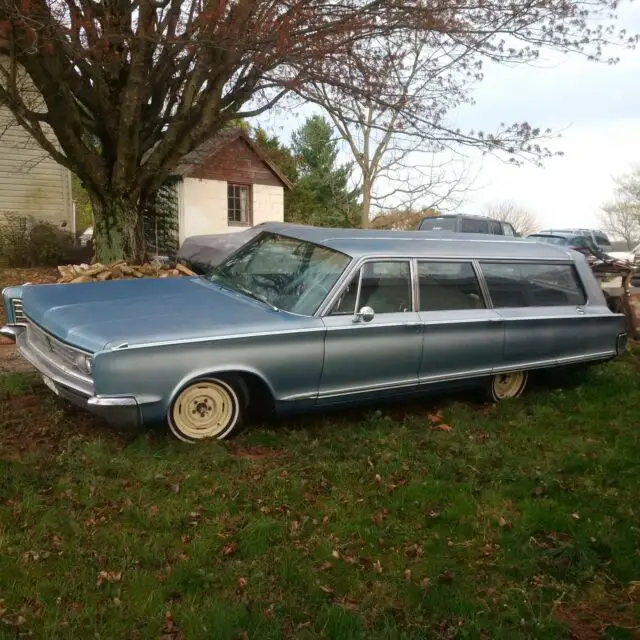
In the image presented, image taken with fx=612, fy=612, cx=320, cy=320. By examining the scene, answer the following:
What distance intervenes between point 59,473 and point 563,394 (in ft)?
15.1

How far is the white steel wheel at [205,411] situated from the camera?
422cm

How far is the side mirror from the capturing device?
4719 millimetres

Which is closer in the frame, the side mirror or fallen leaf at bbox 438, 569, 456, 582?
fallen leaf at bbox 438, 569, 456, 582

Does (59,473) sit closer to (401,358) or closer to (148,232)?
(401,358)

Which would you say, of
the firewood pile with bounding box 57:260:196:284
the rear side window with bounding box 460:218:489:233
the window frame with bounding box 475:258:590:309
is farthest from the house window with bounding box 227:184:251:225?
the window frame with bounding box 475:258:590:309

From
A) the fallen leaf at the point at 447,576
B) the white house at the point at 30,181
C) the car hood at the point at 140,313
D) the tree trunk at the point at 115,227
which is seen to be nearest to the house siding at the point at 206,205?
the white house at the point at 30,181

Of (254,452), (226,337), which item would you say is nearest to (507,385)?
(254,452)

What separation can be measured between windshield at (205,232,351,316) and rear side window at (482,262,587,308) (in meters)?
1.65

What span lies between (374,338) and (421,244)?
1.12 meters

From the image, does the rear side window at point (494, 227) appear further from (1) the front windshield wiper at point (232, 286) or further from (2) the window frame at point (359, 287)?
(1) the front windshield wiper at point (232, 286)

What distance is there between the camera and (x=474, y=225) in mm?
17406

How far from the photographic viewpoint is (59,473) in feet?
12.3

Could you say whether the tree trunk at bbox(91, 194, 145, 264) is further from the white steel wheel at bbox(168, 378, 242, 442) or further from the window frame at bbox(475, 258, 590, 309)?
the white steel wheel at bbox(168, 378, 242, 442)

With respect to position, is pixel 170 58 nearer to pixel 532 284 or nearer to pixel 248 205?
pixel 532 284
